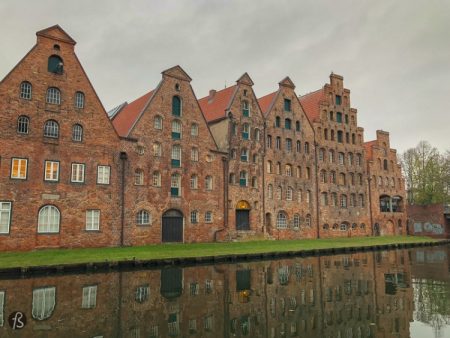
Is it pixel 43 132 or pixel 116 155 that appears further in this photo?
pixel 116 155

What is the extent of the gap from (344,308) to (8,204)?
76.1ft

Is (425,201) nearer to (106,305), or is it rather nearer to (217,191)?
(217,191)

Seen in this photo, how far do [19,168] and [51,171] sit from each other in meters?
2.13

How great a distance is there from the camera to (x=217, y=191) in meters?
38.5

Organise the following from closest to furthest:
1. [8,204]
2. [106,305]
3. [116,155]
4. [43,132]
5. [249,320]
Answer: [249,320], [106,305], [8,204], [43,132], [116,155]

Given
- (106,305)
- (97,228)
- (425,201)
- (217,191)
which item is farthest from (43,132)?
(425,201)

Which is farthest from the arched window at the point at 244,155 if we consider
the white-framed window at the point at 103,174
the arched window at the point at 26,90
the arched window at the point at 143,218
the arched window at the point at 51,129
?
the arched window at the point at 26,90

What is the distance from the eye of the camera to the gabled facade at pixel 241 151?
39969mm

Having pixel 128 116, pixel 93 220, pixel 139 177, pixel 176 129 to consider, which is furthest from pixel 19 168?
pixel 176 129

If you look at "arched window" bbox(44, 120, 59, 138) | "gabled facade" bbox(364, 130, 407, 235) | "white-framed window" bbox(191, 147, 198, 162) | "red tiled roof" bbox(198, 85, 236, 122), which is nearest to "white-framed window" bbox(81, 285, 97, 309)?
"arched window" bbox(44, 120, 59, 138)

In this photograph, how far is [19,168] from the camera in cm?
2761

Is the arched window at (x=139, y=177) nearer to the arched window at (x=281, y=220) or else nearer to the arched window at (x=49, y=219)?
the arched window at (x=49, y=219)

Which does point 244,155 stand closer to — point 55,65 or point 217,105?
point 217,105

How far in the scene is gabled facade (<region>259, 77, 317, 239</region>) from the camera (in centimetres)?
4369
